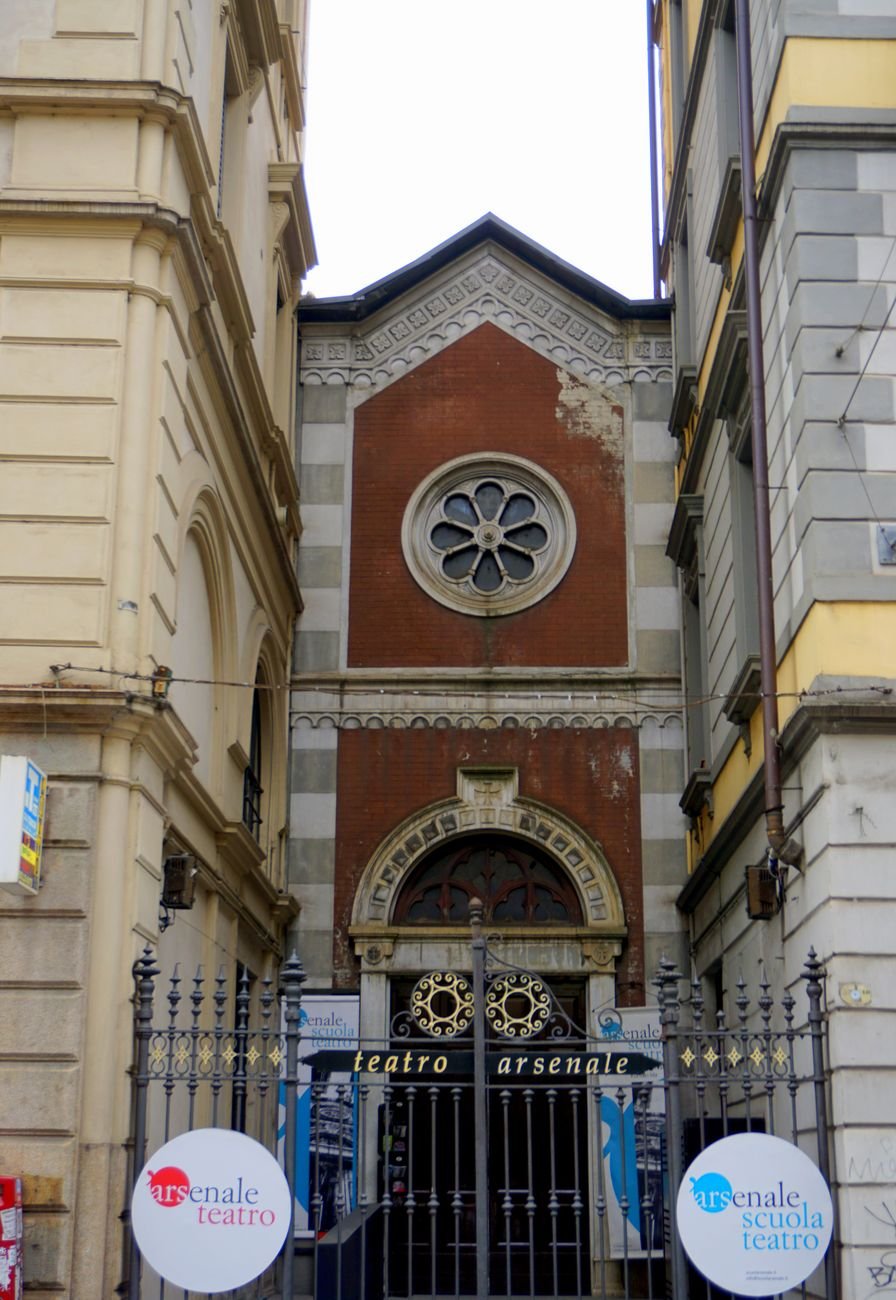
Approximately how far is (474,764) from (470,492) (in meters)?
3.79

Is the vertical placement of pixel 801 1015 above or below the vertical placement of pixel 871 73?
below

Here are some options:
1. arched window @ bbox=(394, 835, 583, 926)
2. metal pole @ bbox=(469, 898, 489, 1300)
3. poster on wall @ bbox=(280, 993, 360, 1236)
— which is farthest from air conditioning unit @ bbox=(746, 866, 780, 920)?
arched window @ bbox=(394, 835, 583, 926)

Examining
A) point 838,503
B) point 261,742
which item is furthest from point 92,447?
point 261,742

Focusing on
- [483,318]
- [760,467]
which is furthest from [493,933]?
[483,318]

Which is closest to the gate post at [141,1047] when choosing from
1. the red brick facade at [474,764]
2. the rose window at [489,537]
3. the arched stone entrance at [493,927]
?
the arched stone entrance at [493,927]

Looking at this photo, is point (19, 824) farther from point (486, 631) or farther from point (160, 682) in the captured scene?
point (486, 631)

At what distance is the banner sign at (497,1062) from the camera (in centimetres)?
1127

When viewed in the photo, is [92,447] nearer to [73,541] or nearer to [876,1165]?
[73,541]

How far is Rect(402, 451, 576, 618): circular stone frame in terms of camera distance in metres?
22.1

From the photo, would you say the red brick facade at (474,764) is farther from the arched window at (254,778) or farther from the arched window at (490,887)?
the arched window at (254,778)

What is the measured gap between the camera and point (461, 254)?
23.5m

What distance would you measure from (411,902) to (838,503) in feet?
32.9

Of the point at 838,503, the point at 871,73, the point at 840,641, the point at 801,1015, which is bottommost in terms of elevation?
the point at 801,1015

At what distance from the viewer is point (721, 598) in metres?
17.8
